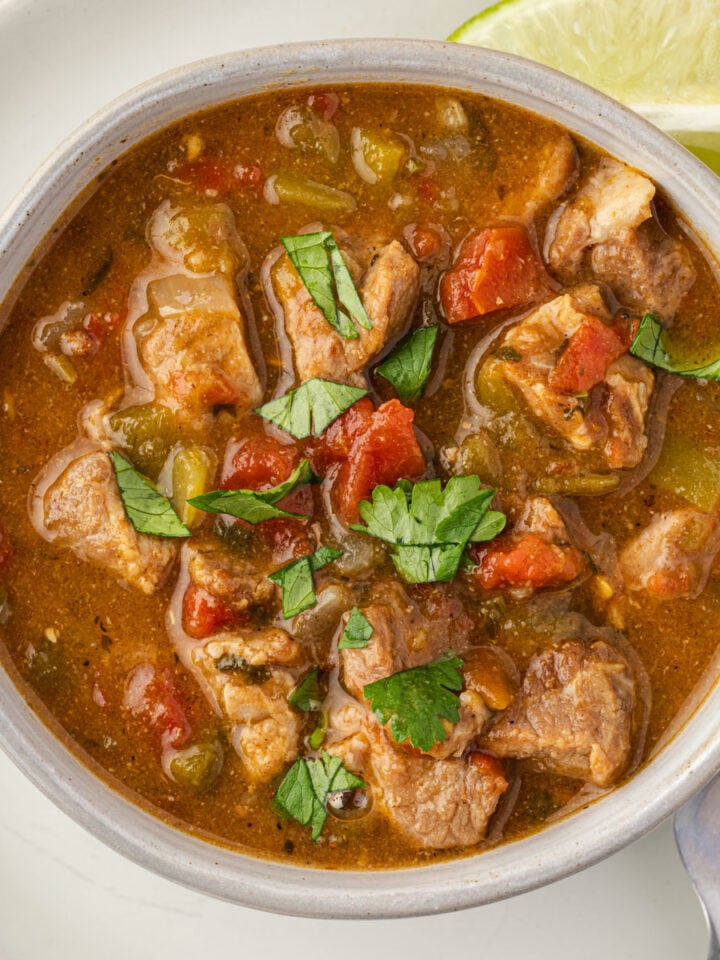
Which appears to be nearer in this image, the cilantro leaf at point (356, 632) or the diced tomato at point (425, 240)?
the cilantro leaf at point (356, 632)

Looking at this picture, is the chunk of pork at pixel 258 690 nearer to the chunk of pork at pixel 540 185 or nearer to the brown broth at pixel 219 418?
the brown broth at pixel 219 418

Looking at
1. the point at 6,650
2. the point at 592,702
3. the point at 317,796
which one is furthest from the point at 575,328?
the point at 6,650

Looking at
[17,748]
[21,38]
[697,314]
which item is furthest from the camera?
[21,38]

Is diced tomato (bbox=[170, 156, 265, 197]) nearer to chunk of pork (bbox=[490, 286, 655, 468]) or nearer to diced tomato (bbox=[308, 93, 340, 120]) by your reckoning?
diced tomato (bbox=[308, 93, 340, 120])

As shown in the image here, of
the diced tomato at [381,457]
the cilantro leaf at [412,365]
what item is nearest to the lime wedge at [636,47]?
the cilantro leaf at [412,365]

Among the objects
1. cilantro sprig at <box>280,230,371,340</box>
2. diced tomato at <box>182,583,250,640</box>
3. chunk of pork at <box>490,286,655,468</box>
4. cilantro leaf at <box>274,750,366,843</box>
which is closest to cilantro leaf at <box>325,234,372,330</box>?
cilantro sprig at <box>280,230,371,340</box>

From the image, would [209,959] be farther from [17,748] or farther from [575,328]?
[575,328]
